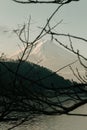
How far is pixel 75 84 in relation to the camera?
2.84 metres

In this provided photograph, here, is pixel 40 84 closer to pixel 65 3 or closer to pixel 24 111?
pixel 24 111

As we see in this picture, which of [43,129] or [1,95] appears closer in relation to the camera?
[1,95]

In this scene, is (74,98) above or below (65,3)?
below

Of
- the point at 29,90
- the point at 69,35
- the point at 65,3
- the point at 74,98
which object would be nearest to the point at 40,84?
the point at 29,90

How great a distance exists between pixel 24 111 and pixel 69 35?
0.68m

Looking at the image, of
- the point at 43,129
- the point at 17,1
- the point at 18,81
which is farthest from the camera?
the point at 43,129

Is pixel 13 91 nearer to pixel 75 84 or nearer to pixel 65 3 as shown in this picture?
pixel 75 84

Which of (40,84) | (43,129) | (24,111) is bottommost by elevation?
(43,129)

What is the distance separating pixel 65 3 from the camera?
2881 millimetres

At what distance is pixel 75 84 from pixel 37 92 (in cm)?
33

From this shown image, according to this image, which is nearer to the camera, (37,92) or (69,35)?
(37,92)

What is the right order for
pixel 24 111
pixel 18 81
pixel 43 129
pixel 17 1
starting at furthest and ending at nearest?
pixel 43 129 → pixel 17 1 → pixel 18 81 → pixel 24 111

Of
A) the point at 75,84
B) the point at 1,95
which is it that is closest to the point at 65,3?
the point at 75,84

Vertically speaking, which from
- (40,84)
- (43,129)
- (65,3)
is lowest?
(43,129)
